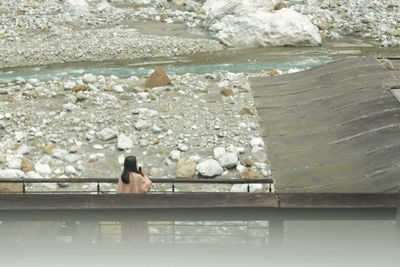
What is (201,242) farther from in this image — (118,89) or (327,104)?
(118,89)

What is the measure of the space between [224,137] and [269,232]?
25.8 feet

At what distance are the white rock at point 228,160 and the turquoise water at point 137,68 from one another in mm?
8823

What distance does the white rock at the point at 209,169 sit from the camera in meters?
10.3

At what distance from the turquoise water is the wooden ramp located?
1105 cm

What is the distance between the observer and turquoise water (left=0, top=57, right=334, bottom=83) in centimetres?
1916

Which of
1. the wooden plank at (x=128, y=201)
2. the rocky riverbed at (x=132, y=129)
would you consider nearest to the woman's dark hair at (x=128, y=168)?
the wooden plank at (x=128, y=201)

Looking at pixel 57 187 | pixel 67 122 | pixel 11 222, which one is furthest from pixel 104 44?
pixel 11 222

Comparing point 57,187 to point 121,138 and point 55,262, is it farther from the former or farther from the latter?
point 55,262

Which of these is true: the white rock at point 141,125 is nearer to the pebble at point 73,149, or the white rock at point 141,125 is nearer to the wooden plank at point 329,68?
the pebble at point 73,149

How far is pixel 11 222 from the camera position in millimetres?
3895

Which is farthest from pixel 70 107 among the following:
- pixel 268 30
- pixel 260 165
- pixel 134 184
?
pixel 268 30

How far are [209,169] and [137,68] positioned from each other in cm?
1044

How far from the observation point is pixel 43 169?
10469 millimetres

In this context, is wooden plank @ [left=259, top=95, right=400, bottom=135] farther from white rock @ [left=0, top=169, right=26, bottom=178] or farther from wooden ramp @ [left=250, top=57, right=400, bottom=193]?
white rock @ [left=0, top=169, right=26, bottom=178]
